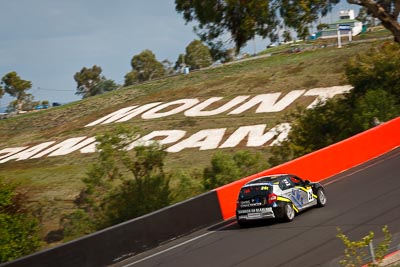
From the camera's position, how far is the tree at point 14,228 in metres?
19.1

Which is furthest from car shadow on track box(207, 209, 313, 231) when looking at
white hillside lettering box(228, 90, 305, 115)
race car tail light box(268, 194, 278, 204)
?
white hillside lettering box(228, 90, 305, 115)

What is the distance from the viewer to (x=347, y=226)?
15578 millimetres

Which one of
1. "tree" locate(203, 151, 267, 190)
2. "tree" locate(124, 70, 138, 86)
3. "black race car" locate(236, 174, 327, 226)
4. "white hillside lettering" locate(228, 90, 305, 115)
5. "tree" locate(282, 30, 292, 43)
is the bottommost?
"tree" locate(203, 151, 267, 190)

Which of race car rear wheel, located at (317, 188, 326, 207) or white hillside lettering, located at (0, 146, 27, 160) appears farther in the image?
white hillside lettering, located at (0, 146, 27, 160)

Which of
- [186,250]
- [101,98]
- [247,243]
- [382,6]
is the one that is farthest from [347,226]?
[101,98]

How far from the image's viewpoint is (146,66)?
148625 millimetres

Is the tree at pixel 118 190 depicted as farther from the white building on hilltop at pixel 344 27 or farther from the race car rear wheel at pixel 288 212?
the white building on hilltop at pixel 344 27

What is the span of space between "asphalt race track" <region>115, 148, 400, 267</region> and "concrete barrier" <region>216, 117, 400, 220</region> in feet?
8.87

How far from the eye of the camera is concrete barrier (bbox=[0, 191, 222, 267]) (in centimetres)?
1520

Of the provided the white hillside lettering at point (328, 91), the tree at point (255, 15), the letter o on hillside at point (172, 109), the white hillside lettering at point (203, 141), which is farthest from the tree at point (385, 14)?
the letter o on hillside at point (172, 109)

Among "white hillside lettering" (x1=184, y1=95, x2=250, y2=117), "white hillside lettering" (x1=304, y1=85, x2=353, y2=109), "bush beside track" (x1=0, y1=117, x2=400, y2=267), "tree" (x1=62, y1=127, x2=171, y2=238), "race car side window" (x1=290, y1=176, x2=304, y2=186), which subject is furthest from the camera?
"white hillside lettering" (x1=184, y1=95, x2=250, y2=117)

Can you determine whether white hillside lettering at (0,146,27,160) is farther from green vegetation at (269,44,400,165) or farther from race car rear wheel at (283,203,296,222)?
race car rear wheel at (283,203,296,222)

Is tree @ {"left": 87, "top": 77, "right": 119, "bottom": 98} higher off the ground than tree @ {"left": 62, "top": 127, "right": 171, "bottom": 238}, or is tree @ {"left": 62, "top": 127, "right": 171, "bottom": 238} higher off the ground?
tree @ {"left": 87, "top": 77, "right": 119, "bottom": 98}

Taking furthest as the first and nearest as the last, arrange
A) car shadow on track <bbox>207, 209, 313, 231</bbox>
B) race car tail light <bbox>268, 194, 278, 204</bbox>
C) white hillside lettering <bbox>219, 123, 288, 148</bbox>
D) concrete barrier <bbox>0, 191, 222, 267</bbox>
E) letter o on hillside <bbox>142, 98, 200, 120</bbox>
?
1. letter o on hillside <bbox>142, 98, 200, 120</bbox>
2. white hillside lettering <bbox>219, 123, 288, 148</bbox>
3. car shadow on track <bbox>207, 209, 313, 231</bbox>
4. race car tail light <bbox>268, 194, 278, 204</bbox>
5. concrete barrier <bbox>0, 191, 222, 267</bbox>
